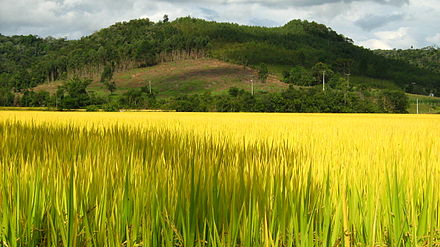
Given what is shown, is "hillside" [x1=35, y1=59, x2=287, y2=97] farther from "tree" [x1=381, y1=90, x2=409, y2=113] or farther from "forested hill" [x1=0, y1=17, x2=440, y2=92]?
"tree" [x1=381, y1=90, x2=409, y2=113]

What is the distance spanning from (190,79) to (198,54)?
2767 centimetres

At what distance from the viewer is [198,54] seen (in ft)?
376

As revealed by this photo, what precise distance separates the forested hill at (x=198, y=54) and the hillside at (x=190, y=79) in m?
7.83

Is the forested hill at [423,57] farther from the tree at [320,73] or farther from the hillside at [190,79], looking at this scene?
the hillside at [190,79]

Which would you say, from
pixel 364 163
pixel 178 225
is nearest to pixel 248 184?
pixel 178 225

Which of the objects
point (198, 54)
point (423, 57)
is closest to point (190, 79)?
point (198, 54)

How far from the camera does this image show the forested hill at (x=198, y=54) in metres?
109

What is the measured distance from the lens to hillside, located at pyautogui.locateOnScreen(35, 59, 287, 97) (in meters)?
82.0

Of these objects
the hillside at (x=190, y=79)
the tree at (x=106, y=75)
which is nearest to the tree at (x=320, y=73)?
the hillside at (x=190, y=79)

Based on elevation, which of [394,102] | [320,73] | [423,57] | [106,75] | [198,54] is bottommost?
[394,102]

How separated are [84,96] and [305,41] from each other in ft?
345

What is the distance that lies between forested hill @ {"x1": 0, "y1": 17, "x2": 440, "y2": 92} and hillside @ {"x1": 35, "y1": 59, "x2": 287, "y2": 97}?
7826 mm

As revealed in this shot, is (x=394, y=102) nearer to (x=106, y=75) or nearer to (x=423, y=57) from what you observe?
(x=106, y=75)

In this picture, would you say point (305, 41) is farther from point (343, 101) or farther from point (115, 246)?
point (115, 246)
